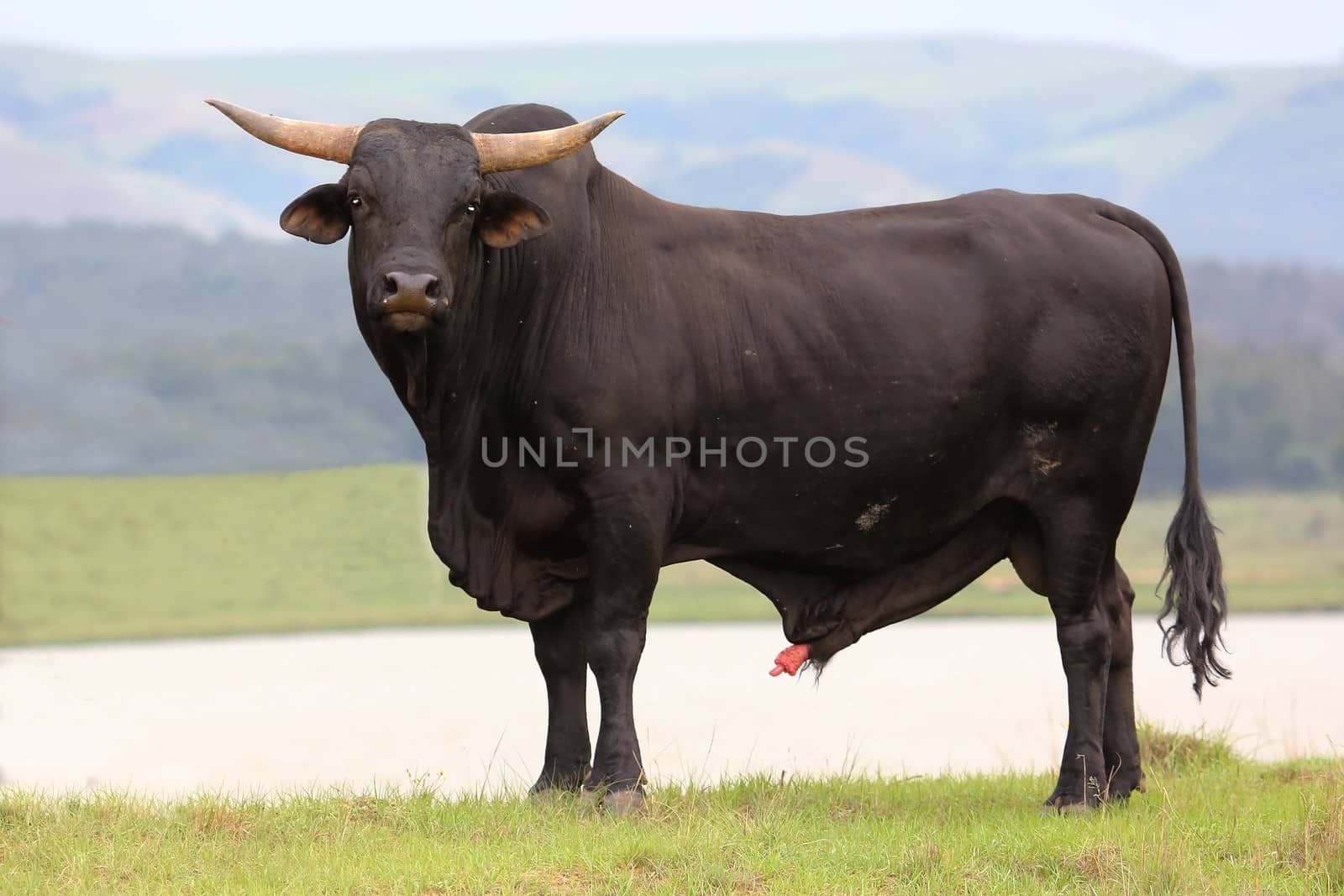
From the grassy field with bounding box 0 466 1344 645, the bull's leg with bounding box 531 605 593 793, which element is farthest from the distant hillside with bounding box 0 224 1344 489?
the bull's leg with bounding box 531 605 593 793

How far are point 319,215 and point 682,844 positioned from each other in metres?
2.64

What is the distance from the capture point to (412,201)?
237 inches

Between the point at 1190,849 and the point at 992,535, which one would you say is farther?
the point at 992,535

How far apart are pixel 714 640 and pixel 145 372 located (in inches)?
694

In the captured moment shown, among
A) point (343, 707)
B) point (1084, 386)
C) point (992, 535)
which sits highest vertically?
point (1084, 386)

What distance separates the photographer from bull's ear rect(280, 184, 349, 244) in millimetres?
6312

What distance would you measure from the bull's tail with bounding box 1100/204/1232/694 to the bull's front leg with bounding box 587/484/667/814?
221 centimetres

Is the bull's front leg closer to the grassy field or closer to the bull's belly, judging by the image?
the bull's belly

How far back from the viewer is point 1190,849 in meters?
5.84

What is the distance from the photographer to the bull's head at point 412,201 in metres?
5.88

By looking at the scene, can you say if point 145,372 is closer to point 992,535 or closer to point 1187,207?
point 992,535

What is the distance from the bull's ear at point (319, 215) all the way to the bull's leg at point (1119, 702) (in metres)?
3.40

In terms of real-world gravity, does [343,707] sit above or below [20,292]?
above

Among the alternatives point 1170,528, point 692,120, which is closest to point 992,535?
point 1170,528
